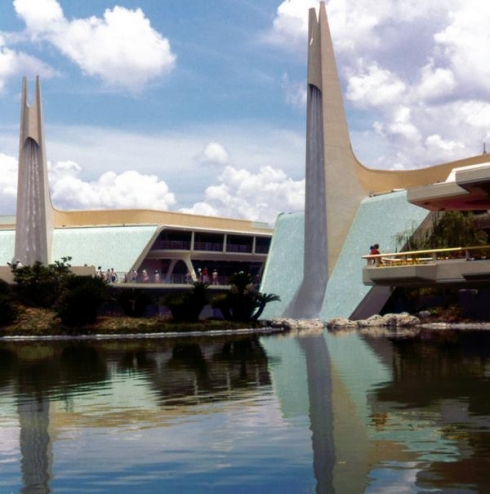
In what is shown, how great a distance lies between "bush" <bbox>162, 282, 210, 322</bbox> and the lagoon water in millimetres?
14158

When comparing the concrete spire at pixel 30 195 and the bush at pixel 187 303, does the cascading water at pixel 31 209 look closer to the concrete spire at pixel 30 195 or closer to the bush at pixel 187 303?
the concrete spire at pixel 30 195

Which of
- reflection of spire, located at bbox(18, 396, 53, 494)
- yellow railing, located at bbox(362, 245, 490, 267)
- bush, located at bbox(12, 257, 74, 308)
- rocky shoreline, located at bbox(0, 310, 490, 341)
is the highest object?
bush, located at bbox(12, 257, 74, 308)

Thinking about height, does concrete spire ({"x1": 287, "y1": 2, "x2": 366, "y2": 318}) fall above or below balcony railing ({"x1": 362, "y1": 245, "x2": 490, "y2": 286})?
above

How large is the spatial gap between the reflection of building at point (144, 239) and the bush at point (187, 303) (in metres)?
11.3

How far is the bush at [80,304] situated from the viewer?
3400 centimetres

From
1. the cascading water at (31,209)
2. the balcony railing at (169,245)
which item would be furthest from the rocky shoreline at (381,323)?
the balcony railing at (169,245)

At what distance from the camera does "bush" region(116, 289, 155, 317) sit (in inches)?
1474

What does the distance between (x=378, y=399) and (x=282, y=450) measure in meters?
4.43

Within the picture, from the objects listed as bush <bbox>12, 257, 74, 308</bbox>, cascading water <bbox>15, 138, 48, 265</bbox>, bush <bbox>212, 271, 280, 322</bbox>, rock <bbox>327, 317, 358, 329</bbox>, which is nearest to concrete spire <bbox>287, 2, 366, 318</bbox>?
rock <bbox>327, 317, 358, 329</bbox>

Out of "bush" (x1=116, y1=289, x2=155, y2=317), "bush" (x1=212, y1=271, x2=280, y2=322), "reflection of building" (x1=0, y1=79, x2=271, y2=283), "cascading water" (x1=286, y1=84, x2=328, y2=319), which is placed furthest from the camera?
"reflection of building" (x1=0, y1=79, x2=271, y2=283)

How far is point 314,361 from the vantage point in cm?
2064

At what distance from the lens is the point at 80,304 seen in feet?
112

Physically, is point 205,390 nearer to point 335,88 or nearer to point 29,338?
point 29,338

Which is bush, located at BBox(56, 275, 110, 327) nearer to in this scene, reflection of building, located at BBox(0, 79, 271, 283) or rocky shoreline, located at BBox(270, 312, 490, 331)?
rocky shoreline, located at BBox(270, 312, 490, 331)
